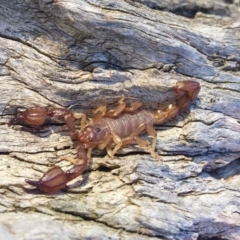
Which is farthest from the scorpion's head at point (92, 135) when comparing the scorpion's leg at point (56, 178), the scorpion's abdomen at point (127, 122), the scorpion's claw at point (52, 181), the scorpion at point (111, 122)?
the scorpion's claw at point (52, 181)

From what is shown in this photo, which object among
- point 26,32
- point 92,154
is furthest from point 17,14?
point 92,154

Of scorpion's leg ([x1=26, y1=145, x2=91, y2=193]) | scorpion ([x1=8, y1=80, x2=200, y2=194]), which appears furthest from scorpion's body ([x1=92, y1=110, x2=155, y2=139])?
scorpion's leg ([x1=26, y1=145, x2=91, y2=193])

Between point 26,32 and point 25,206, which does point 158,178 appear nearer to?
point 25,206

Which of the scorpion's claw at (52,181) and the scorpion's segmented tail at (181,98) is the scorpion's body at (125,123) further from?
the scorpion's claw at (52,181)

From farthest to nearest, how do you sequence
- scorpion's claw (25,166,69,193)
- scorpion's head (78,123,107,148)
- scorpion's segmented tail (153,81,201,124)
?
1. scorpion's segmented tail (153,81,201,124)
2. scorpion's head (78,123,107,148)
3. scorpion's claw (25,166,69,193)

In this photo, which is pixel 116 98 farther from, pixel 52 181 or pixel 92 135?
pixel 52 181

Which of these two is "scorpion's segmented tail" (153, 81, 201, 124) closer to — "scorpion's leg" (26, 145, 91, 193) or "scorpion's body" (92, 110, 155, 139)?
"scorpion's body" (92, 110, 155, 139)
